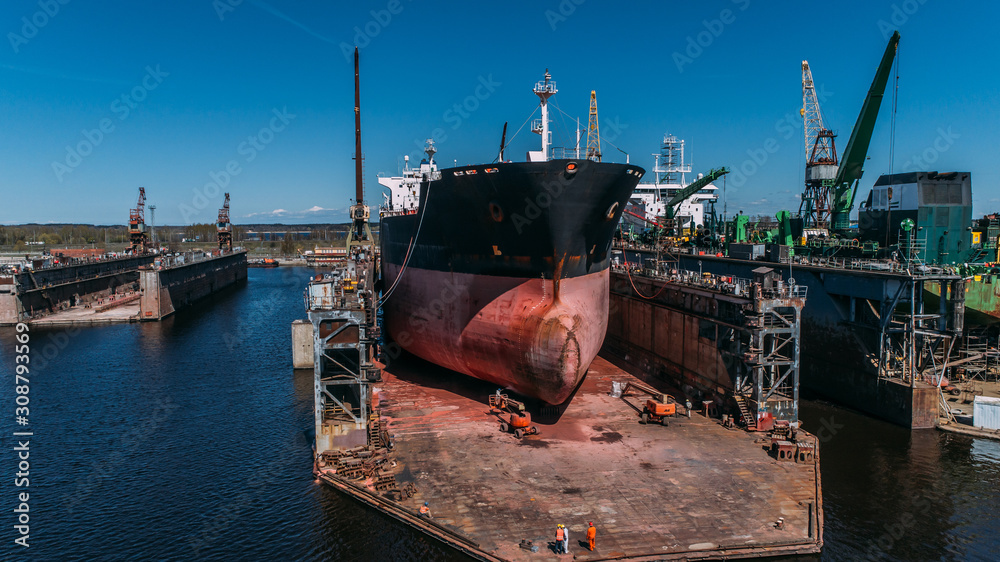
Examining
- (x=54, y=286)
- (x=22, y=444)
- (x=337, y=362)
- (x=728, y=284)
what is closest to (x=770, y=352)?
(x=728, y=284)

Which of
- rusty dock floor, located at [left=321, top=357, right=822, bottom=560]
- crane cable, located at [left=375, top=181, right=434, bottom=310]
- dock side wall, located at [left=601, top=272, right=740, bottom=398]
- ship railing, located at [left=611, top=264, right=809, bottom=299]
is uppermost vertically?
crane cable, located at [left=375, top=181, right=434, bottom=310]

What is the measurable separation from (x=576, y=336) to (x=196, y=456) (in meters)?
14.4

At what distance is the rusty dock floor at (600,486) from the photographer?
13242mm

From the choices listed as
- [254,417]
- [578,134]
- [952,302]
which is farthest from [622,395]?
[254,417]

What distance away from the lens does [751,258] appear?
114 ft

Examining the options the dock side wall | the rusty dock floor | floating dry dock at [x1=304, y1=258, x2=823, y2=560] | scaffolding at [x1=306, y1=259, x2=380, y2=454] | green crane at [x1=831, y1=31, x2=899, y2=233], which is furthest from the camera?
green crane at [x1=831, y1=31, x2=899, y2=233]

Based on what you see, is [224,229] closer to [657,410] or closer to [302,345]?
[302,345]

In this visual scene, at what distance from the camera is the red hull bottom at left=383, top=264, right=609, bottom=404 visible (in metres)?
Result: 19.8

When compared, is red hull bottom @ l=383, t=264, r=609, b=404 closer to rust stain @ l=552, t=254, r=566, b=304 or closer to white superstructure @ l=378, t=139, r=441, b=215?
rust stain @ l=552, t=254, r=566, b=304

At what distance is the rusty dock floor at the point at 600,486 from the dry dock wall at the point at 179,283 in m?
36.6

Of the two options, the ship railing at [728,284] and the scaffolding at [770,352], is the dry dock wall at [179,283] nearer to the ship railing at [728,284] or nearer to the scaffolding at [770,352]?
the ship railing at [728,284]

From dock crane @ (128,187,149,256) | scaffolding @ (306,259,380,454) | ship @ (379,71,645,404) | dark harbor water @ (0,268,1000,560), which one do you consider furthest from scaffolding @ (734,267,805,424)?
dock crane @ (128,187,149,256)

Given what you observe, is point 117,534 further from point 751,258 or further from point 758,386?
point 751,258

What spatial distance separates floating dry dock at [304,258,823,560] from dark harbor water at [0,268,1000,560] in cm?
105
